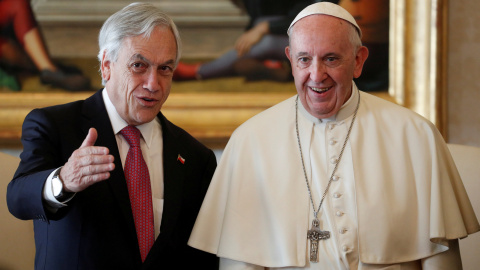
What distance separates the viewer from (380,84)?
11.6 feet

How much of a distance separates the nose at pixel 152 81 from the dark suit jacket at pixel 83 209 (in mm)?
206

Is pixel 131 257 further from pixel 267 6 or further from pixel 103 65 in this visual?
pixel 267 6

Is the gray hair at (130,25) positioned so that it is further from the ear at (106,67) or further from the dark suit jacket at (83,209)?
the dark suit jacket at (83,209)

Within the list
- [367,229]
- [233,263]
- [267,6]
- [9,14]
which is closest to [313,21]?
[367,229]

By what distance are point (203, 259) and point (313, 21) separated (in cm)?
104

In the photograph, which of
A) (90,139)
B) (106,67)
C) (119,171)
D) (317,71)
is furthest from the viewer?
(106,67)

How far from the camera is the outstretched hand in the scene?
2010mm

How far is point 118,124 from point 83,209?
13.7 inches

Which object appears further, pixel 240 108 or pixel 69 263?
pixel 240 108

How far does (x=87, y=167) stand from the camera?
2.02 m

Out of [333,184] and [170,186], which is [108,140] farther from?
[333,184]

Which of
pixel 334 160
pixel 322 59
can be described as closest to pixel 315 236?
pixel 334 160

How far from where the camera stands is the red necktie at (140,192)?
7.92 ft

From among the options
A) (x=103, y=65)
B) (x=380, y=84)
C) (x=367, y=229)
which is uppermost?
(x=380, y=84)
